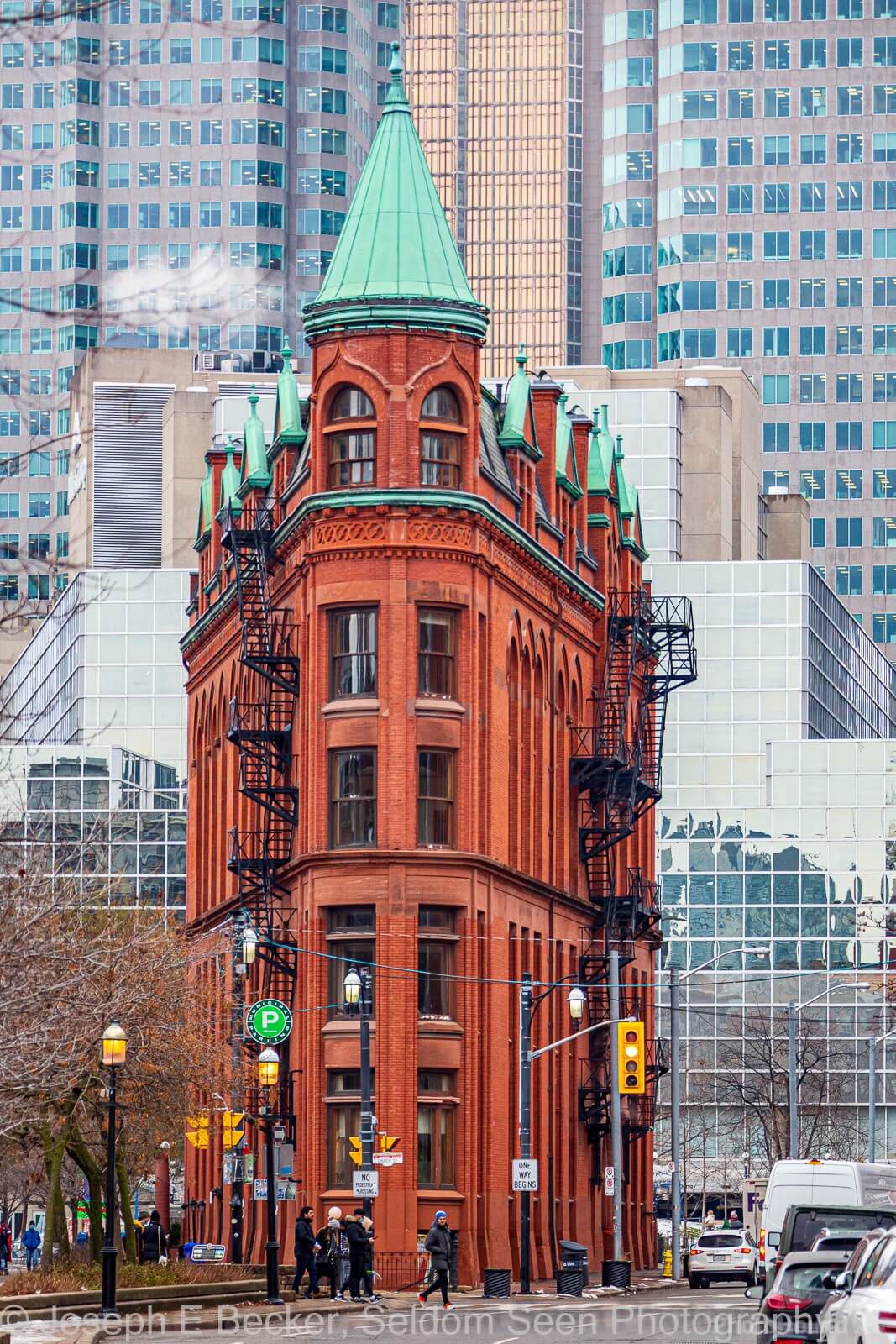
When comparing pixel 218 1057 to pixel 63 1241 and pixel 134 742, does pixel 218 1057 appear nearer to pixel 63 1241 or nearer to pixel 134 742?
pixel 63 1241

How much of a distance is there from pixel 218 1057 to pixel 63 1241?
17.0 ft

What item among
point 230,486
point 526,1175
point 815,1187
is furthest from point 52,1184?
point 230,486

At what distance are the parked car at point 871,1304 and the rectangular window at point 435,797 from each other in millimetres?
38005

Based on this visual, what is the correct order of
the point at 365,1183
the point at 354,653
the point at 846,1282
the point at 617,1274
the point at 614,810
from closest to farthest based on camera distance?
1. the point at 846,1282
2. the point at 365,1183
3. the point at 617,1274
4. the point at 354,653
5. the point at 614,810

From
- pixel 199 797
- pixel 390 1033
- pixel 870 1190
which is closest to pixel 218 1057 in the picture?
pixel 390 1033

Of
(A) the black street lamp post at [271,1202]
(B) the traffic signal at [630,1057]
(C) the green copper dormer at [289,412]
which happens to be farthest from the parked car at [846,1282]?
(C) the green copper dormer at [289,412]

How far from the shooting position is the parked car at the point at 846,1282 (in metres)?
24.8

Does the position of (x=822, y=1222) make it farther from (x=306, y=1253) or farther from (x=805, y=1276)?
(x=306, y=1253)

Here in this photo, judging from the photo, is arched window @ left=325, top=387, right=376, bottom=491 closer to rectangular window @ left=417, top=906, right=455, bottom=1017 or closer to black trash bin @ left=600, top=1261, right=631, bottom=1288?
rectangular window @ left=417, top=906, right=455, bottom=1017

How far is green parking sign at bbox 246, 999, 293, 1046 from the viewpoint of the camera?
193 feet

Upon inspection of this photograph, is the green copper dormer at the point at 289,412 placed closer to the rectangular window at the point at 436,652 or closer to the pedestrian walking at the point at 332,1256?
the rectangular window at the point at 436,652

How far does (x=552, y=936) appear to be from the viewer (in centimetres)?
7262

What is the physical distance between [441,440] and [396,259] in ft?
14.5

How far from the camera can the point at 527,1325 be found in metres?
44.3
